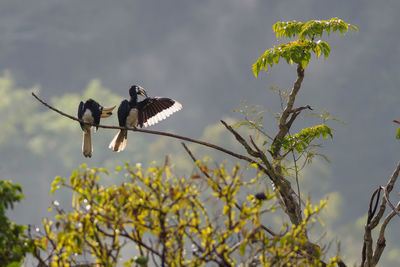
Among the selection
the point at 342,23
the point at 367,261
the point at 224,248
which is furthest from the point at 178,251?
the point at 342,23

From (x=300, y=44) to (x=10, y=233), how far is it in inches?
190

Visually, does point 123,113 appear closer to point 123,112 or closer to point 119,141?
point 123,112

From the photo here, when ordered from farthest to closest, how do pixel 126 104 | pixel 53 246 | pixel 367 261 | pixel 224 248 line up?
pixel 126 104 < pixel 367 261 < pixel 53 246 < pixel 224 248

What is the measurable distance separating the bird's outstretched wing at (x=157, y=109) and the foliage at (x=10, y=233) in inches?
229

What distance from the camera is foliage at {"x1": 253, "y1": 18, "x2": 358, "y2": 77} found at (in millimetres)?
7758

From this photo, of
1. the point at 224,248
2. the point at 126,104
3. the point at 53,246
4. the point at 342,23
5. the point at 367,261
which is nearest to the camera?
the point at 224,248

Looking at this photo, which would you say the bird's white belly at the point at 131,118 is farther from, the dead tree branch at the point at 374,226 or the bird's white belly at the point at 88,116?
the dead tree branch at the point at 374,226

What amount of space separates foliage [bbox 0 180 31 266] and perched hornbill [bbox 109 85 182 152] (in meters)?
4.67

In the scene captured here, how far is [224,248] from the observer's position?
4410mm

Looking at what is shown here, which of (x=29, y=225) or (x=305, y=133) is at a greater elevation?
(x=305, y=133)

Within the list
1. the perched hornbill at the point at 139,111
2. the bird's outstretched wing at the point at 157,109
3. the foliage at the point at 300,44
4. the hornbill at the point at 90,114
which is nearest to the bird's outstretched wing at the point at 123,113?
the perched hornbill at the point at 139,111

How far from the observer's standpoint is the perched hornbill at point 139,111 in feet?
32.1

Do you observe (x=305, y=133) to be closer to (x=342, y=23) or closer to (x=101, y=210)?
(x=342, y=23)

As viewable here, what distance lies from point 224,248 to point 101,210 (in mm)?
1038
